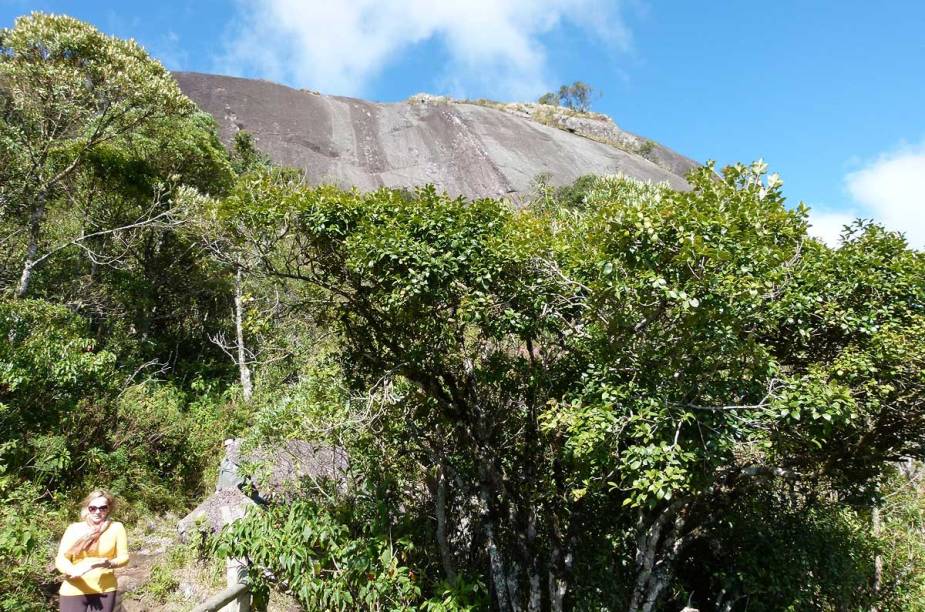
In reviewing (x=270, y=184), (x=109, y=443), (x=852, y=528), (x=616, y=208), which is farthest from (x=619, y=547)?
(x=109, y=443)

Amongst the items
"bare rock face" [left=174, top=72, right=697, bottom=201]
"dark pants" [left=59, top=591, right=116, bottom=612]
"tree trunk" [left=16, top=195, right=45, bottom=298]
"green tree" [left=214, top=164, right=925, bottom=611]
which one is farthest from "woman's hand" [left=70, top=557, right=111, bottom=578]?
"bare rock face" [left=174, top=72, right=697, bottom=201]

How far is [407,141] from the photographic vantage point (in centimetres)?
4522

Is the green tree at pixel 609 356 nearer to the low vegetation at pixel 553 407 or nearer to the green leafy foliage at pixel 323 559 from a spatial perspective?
the low vegetation at pixel 553 407

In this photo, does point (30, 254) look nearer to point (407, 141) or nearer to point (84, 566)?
→ point (84, 566)

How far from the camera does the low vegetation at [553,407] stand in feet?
13.3

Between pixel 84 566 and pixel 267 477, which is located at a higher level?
pixel 267 477

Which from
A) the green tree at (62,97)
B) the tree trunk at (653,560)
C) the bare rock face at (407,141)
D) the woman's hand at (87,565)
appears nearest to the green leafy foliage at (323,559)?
the woman's hand at (87,565)

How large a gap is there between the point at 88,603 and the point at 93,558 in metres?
0.33

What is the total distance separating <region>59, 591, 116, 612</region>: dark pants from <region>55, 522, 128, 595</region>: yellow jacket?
0.04 meters

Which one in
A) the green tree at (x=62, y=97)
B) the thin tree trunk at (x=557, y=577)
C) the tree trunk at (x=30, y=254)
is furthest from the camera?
the tree trunk at (x=30, y=254)

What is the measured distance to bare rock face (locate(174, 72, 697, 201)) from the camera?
132 feet

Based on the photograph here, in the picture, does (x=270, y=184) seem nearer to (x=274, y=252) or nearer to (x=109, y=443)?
(x=274, y=252)

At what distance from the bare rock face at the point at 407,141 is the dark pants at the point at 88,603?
1405 inches

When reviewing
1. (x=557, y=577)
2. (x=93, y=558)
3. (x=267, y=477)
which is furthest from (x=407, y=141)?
(x=93, y=558)
